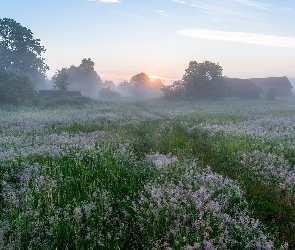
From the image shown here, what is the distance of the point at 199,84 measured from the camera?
180ft

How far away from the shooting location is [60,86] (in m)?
55.4

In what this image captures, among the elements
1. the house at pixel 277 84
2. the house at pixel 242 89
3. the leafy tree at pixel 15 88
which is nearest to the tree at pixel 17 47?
the leafy tree at pixel 15 88

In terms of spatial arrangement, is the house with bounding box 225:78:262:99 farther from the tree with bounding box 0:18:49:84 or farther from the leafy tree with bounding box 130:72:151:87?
the leafy tree with bounding box 130:72:151:87

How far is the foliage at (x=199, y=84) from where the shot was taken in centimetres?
5519

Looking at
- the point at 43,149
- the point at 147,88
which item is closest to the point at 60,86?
the point at 43,149

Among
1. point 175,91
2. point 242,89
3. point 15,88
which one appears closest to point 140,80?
point 242,89

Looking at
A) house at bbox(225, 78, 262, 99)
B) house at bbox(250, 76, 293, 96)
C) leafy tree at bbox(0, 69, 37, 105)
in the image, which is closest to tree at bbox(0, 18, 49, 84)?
leafy tree at bbox(0, 69, 37, 105)

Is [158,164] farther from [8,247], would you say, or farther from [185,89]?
[185,89]

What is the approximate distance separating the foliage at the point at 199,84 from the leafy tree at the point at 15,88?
2801cm

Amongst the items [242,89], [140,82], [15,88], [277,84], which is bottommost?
[15,88]

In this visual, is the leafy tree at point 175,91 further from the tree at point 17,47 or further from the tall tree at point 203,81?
the tree at point 17,47

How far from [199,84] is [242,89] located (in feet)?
71.4

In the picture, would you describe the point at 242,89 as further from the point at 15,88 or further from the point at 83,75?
the point at 83,75

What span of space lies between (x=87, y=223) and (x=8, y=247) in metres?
1.41
